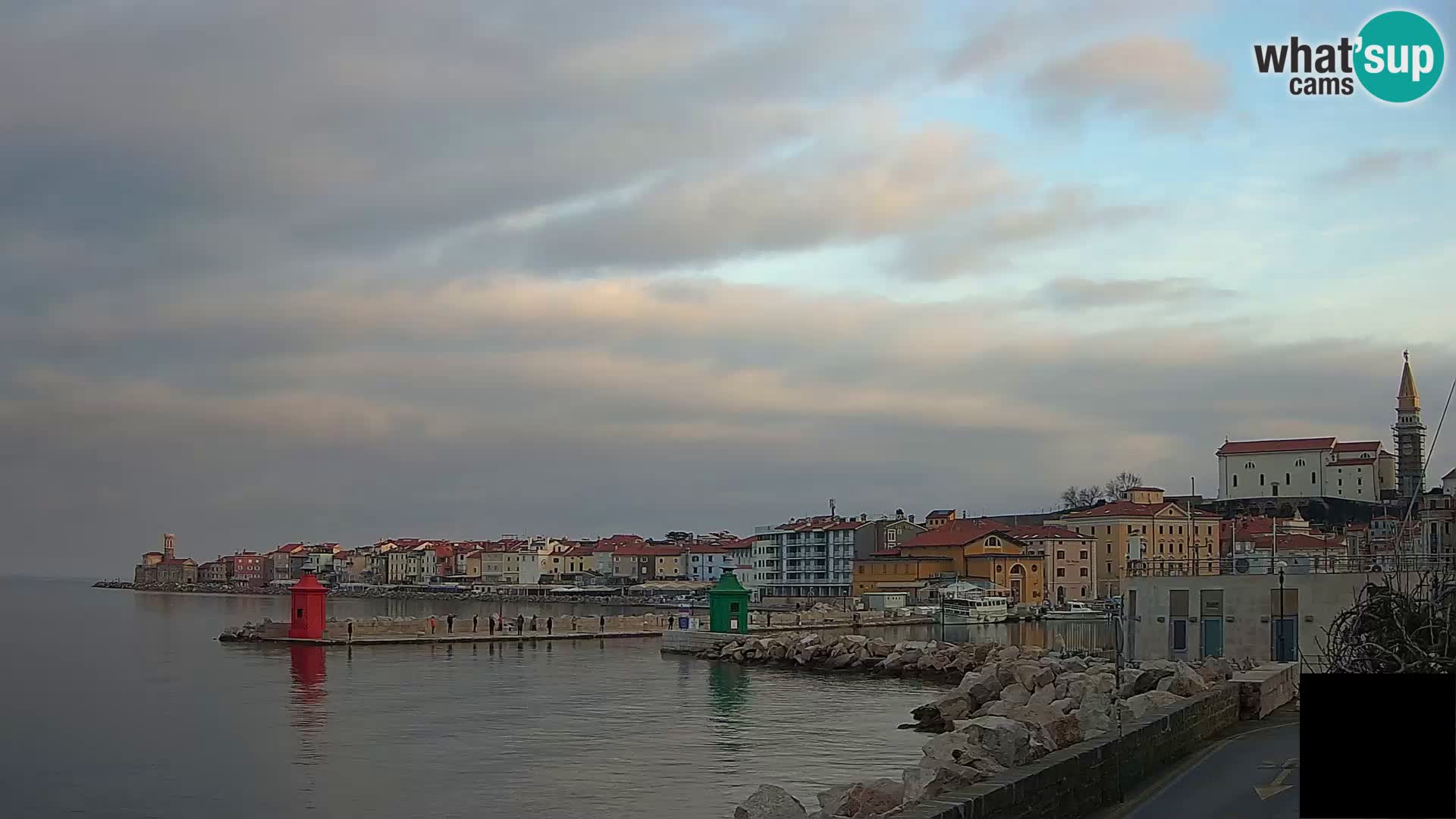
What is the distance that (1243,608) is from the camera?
106 ft

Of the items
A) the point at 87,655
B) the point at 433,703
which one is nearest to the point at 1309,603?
the point at 433,703

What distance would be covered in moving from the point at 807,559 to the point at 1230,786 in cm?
10280

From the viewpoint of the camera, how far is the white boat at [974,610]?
85.4 m

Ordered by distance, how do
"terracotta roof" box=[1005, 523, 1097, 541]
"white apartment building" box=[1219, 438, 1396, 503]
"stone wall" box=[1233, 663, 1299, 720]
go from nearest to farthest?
"stone wall" box=[1233, 663, 1299, 720] < "terracotta roof" box=[1005, 523, 1097, 541] < "white apartment building" box=[1219, 438, 1396, 503]

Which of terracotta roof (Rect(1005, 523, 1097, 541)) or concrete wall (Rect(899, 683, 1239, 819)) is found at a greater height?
concrete wall (Rect(899, 683, 1239, 819))

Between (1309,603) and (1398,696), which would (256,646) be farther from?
(1398,696)

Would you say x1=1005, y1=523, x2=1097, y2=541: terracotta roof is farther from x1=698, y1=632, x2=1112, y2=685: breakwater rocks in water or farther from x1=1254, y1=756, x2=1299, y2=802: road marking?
x1=1254, y1=756, x2=1299, y2=802: road marking

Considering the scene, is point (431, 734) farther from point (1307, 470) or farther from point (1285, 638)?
point (1307, 470)

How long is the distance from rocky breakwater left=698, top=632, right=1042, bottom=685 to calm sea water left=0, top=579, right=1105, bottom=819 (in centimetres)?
214

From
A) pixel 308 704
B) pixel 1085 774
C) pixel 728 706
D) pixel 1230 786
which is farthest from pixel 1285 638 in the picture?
pixel 308 704

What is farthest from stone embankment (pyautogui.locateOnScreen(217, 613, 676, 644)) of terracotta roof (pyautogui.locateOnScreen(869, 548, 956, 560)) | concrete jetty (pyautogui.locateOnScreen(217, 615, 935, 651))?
terracotta roof (pyautogui.locateOnScreen(869, 548, 956, 560))

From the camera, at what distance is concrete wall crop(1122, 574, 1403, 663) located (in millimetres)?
29984

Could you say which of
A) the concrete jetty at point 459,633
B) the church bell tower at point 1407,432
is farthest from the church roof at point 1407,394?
the concrete jetty at point 459,633

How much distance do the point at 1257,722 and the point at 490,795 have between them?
1164 centimetres
